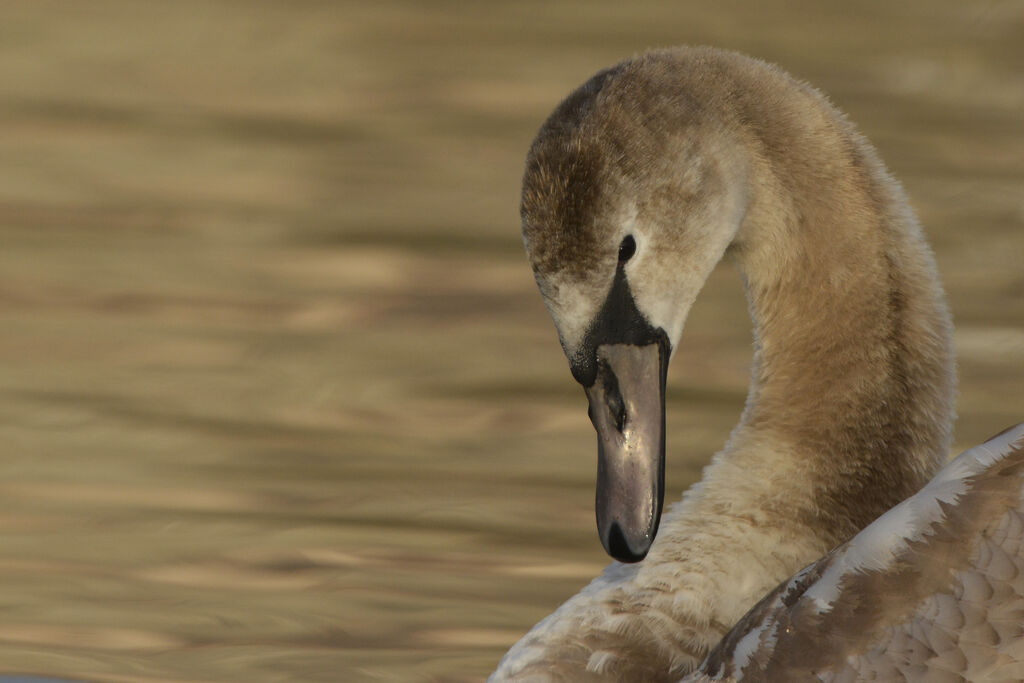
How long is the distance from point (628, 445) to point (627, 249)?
1.27 ft

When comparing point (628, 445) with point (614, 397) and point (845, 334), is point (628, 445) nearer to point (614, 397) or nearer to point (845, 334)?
point (614, 397)

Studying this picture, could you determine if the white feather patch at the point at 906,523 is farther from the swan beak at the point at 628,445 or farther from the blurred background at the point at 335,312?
the blurred background at the point at 335,312

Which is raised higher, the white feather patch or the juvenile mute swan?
the juvenile mute swan

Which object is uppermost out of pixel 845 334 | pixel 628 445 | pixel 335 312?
pixel 335 312

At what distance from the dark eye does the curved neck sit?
392mm

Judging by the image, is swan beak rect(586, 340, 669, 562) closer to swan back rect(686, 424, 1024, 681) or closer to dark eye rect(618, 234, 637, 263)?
dark eye rect(618, 234, 637, 263)

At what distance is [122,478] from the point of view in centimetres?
657

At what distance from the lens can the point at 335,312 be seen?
312 inches

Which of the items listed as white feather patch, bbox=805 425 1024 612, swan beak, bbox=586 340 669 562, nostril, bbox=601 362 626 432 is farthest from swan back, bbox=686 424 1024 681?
nostril, bbox=601 362 626 432

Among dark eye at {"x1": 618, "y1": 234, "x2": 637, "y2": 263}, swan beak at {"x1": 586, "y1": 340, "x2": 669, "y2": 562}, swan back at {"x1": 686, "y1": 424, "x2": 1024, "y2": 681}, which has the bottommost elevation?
swan back at {"x1": 686, "y1": 424, "x2": 1024, "y2": 681}

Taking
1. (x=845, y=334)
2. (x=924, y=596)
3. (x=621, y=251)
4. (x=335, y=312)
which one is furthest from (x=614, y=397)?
(x=335, y=312)

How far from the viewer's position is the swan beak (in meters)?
4.28

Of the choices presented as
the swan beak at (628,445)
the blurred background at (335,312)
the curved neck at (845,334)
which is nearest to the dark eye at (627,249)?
the swan beak at (628,445)

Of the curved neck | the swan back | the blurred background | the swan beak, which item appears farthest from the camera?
the blurred background
